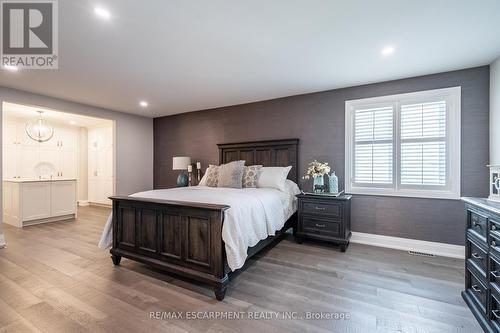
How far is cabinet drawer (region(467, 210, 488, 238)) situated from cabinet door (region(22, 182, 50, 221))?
6.99m

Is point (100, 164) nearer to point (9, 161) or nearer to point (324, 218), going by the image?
point (9, 161)

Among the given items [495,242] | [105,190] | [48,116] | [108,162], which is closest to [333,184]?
[495,242]

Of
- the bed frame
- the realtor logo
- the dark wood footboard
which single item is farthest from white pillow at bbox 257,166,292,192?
the realtor logo

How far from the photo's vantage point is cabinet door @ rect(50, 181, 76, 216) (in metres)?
5.07

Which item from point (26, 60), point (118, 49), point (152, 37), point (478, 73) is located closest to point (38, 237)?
point (26, 60)

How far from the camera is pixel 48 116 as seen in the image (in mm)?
5777

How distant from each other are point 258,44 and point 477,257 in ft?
9.30

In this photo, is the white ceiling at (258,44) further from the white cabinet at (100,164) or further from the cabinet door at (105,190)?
the cabinet door at (105,190)

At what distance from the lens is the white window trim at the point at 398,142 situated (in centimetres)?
310

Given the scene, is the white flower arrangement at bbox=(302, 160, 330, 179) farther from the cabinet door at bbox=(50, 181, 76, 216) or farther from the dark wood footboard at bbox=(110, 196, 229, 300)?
the cabinet door at bbox=(50, 181, 76, 216)

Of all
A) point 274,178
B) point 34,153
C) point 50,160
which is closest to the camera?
point 274,178

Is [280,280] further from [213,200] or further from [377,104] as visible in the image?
[377,104]

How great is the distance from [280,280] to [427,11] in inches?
112

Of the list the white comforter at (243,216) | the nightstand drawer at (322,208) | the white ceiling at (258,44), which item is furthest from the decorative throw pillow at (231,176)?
the white ceiling at (258,44)
